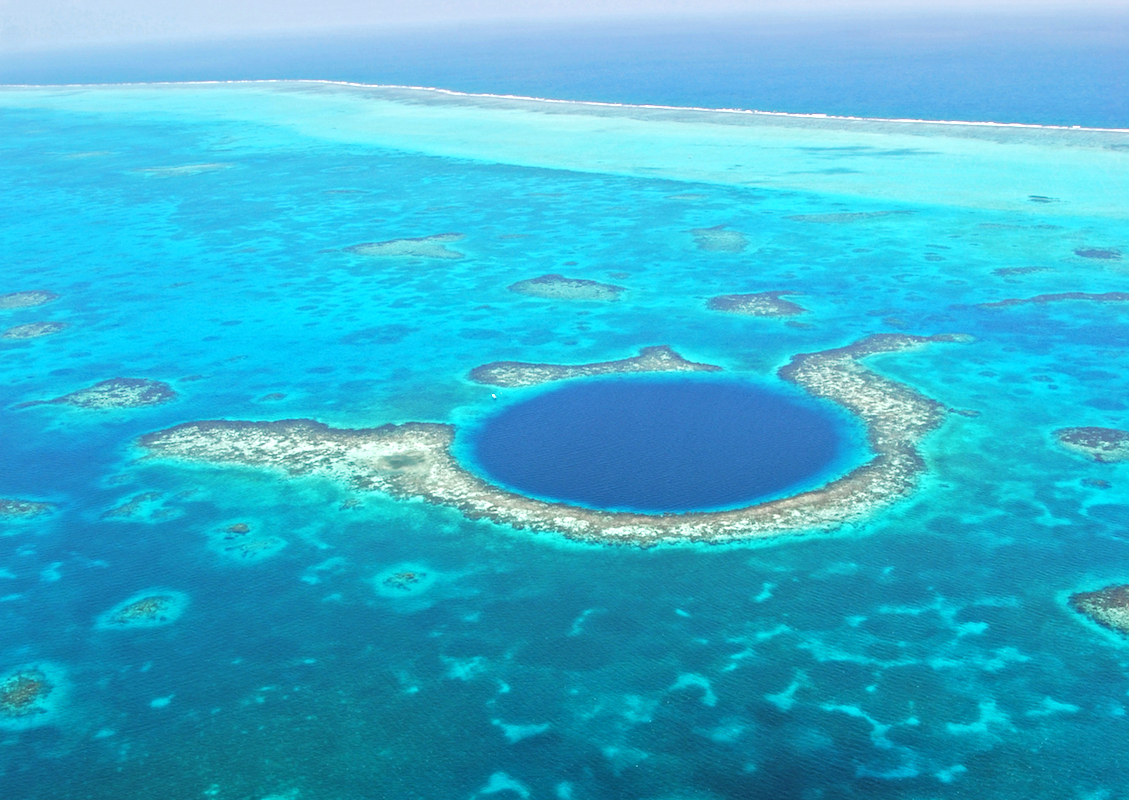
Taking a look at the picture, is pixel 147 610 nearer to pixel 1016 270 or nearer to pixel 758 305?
pixel 758 305

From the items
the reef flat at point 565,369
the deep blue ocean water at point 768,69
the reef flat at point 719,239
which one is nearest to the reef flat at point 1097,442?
the reef flat at point 565,369

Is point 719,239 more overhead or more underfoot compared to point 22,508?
more overhead

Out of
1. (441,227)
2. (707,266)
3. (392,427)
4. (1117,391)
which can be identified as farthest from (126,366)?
(1117,391)

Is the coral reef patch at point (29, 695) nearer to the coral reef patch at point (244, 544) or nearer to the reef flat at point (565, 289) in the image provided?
the coral reef patch at point (244, 544)

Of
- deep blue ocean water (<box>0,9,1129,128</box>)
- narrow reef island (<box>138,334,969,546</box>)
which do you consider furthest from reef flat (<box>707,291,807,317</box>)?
deep blue ocean water (<box>0,9,1129,128</box>)

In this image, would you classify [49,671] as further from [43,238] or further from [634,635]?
[43,238]

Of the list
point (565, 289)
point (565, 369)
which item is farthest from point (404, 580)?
point (565, 289)

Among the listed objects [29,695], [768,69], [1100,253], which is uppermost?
[768,69]
